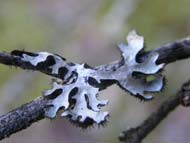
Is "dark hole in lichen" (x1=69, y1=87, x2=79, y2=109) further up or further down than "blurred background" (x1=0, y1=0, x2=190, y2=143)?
further down

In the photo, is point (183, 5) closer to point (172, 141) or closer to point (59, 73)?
point (59, 73)

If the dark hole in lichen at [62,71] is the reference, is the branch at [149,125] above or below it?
above

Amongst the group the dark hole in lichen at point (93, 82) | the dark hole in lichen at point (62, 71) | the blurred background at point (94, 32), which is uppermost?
the blurred background at point (94, 32)

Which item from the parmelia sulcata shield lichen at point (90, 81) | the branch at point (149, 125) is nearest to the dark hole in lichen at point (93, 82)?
the parmelia sulcata shield lichen at point (90, 81)

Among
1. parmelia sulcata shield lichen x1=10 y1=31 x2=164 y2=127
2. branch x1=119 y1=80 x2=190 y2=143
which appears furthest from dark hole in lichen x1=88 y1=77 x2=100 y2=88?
branch x1=119 y1=80 x2=190 y2=143

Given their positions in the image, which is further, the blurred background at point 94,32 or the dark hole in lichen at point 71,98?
the blurred background at point 94,32

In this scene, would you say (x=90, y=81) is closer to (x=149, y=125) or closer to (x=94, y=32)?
(x=149, y=125)

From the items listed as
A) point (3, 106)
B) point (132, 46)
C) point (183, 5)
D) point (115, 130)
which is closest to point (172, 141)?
point (115, 130)

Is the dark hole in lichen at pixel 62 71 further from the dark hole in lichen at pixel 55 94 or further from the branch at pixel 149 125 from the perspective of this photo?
the branch at pixel 149 125

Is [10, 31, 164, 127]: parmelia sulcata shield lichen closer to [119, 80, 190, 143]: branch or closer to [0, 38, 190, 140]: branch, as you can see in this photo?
[0, 38, 190, 140]: branch
